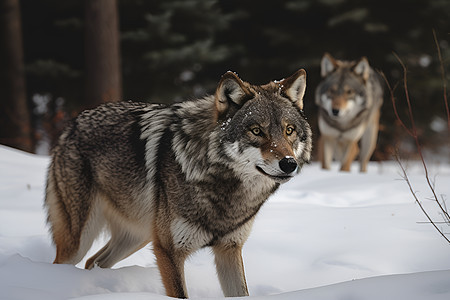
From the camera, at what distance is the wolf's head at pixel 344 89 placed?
870cm

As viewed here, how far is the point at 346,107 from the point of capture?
8703mm

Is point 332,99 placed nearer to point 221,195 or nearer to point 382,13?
point 382,13

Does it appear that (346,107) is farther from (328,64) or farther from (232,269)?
(232,269)

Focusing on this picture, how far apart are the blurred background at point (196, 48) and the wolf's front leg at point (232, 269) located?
289 inches

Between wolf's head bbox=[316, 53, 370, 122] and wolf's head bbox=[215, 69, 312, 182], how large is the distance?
5643 mm

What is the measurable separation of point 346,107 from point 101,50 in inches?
192

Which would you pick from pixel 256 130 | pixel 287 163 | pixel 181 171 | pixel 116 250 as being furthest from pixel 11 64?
pixel 287 163

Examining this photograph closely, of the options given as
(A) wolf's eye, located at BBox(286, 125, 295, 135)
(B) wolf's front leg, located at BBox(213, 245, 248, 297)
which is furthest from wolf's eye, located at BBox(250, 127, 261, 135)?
(B) wolf's front leg, located at BBox(213, 245, 248, 297)

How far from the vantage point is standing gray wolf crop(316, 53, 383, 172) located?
875 centimetres

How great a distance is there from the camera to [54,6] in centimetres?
1197

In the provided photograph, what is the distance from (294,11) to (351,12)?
1.44 m

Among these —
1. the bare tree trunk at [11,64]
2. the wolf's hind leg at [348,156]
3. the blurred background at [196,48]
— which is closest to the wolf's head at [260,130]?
the wolf's hind leg at [348,156]

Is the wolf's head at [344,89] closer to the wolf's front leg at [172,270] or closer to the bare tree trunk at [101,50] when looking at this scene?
the bare tree trunk at [101,50]

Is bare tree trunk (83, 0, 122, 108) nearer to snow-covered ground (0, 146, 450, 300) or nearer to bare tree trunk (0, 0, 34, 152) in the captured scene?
bare tree trunk (0, 0, 34, 152)
